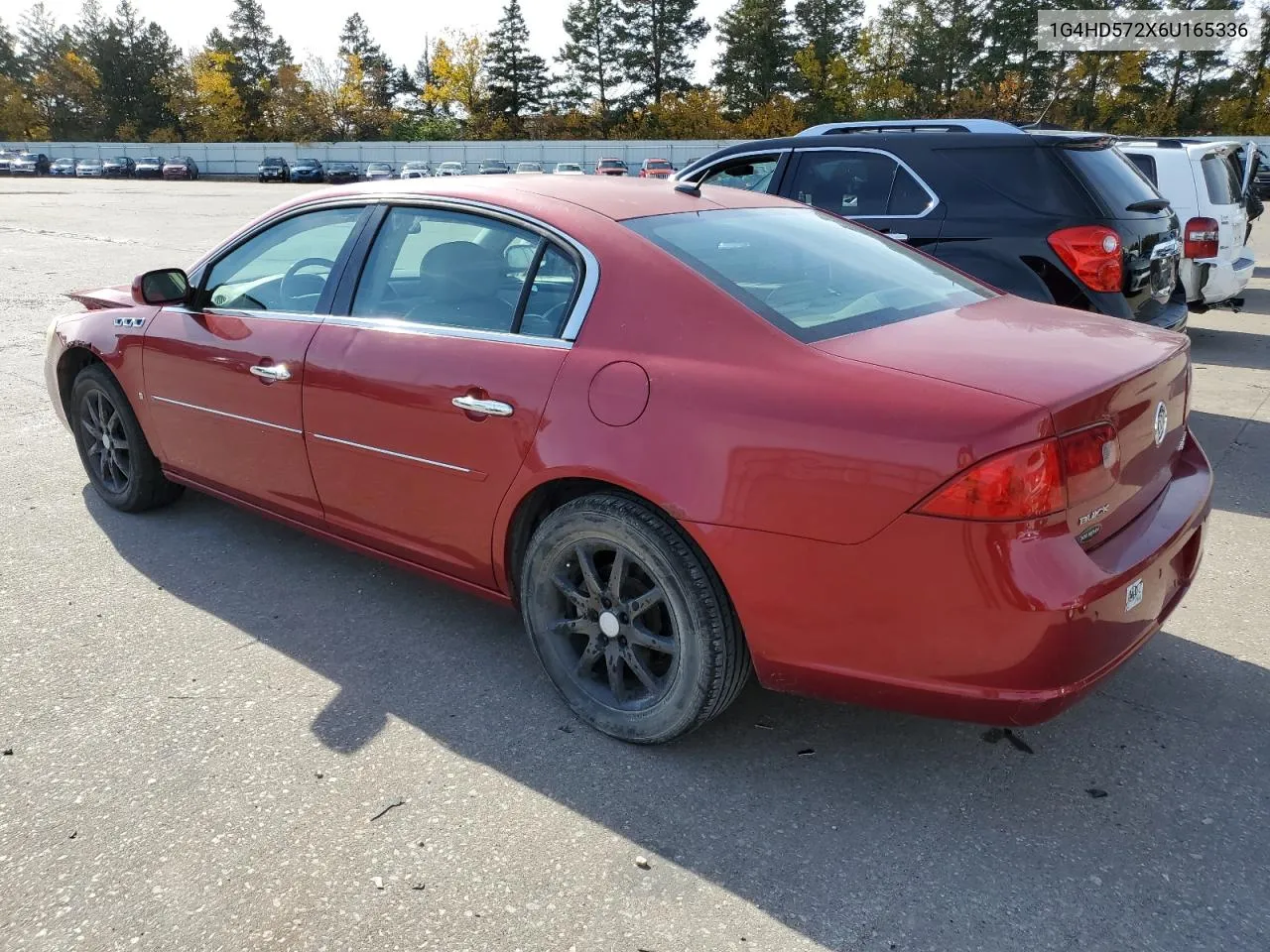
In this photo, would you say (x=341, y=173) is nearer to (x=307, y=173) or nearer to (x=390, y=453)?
(x=307, y=173)

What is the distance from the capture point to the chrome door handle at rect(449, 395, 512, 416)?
2.86m

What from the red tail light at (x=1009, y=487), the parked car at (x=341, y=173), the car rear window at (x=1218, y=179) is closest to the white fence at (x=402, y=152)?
the parked car at (x=341, y=173)

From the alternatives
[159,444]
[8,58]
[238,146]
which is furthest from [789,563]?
[8,58]

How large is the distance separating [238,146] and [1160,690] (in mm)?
A: 69529

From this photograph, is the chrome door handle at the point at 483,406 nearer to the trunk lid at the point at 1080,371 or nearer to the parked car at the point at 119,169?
the trunk lid at the point at 1080,371

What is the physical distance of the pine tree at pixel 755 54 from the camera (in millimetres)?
62656

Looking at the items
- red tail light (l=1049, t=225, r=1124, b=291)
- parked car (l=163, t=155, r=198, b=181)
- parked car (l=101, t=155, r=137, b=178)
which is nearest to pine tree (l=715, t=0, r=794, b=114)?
parked car (l=163, t=155, r=198, b=181)

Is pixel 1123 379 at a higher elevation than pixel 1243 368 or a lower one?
higher

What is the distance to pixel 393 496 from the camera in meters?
3.27

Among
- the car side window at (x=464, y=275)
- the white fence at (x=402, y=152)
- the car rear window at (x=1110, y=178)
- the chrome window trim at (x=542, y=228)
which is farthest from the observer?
the white fence at (x=402, y=152)

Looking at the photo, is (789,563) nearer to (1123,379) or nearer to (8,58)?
(1123,379)

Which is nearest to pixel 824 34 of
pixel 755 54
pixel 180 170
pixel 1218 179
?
pixel 755 54

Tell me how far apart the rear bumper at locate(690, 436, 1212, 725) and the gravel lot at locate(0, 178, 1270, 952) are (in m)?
0.41

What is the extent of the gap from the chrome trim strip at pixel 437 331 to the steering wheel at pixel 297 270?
0.28m
